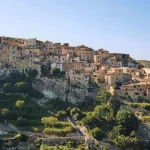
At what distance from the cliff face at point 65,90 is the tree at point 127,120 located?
9905 millimetres

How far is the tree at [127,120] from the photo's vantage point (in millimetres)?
49350

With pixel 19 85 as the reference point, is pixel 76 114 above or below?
below

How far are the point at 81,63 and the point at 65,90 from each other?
6.76 meters

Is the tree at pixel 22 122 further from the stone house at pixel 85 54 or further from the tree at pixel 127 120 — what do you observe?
the stone house at pixel 85 54

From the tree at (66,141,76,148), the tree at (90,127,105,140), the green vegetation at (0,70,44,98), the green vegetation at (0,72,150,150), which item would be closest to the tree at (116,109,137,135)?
the green vegetation at (0,72,150,150)

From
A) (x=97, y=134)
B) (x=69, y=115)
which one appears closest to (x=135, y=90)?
(x=69, y=115)

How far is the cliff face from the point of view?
59688mm

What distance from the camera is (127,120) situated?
49.4 m

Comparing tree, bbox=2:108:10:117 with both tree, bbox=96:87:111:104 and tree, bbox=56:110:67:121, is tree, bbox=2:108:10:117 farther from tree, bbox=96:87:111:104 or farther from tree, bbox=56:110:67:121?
tree, bbox=96:87:111:104

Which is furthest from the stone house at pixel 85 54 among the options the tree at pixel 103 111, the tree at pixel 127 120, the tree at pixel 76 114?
the tree at pixel 127 120

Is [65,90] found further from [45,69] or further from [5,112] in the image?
[5,112]

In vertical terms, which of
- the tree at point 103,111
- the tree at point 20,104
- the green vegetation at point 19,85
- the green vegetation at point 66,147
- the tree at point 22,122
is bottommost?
the green vegetation at point 66,147

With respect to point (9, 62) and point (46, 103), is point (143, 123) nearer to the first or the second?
point (46, 103)

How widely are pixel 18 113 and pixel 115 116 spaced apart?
1389 cm
